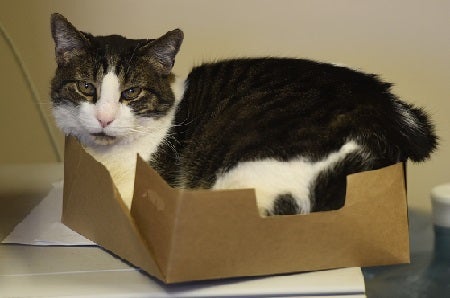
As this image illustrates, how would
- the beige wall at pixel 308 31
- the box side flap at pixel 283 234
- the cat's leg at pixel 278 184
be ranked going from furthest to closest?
the beige wall at pixel 308 31, the cat's leg at pixel 278 184, the box side flap at pixel 283 234

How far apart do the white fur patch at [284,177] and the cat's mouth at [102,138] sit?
25 centimetres

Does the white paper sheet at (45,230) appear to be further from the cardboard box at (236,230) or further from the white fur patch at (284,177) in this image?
the white fur patch at (284,177)

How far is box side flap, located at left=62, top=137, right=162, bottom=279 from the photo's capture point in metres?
0.79

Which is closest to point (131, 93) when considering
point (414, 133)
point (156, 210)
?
point (156, 210)

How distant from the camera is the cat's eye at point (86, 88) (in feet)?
3.37

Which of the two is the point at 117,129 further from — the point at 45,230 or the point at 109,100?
the point at 45,230

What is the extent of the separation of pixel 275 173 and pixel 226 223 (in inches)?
9.2

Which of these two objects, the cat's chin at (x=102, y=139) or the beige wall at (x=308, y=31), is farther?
the beige wall at (x=308, y=31)

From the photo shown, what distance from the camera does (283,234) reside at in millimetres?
757

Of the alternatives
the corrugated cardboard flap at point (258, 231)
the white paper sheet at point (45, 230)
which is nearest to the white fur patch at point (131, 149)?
the white paper sheet at point (45, 230)

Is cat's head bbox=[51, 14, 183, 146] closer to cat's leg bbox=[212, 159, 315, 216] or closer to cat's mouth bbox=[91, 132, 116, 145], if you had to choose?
cat's mouth bbox=[91, 132, 116, 145]

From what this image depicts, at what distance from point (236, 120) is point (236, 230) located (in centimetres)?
33

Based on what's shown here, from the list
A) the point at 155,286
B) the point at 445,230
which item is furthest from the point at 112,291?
the point at 445,230

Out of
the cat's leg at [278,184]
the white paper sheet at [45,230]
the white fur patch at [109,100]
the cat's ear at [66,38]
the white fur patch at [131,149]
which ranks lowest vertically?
the white paper sheet at [45,230]
